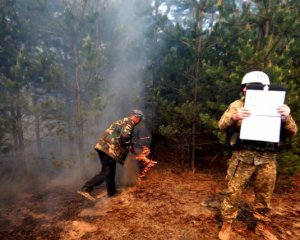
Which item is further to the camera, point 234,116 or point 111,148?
point 111,148

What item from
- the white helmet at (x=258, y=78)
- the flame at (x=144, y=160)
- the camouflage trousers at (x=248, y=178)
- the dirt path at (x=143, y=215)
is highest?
the white helmet at (x=258, y=78)

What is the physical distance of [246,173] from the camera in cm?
360

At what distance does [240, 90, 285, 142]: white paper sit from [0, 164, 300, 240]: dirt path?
170 cm

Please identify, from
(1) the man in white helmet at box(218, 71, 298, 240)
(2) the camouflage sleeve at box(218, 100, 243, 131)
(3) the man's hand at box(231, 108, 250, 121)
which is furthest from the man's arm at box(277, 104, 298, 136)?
(2) the camouflage sleeve at box(218, 100, 243, 131)

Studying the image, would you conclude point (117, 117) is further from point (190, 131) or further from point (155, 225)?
point (155, 225)

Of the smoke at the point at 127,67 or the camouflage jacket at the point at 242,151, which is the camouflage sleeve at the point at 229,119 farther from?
the smoke at the point at 127,67

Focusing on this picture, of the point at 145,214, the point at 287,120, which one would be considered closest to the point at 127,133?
Answer: the point at 145,214

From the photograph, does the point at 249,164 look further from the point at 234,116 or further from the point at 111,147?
the point at 111,147

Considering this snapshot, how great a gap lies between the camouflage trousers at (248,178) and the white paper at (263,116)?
0.43m

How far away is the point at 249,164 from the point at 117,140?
122 inches

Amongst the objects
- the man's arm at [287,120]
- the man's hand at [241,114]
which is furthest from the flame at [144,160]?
the man's arm at [287,120]

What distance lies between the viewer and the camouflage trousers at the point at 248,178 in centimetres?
354

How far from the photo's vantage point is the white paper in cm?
316

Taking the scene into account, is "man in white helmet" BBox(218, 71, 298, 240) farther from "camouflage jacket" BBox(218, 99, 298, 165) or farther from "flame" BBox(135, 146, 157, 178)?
"flame" BBox(135, 146, 157, 178)
